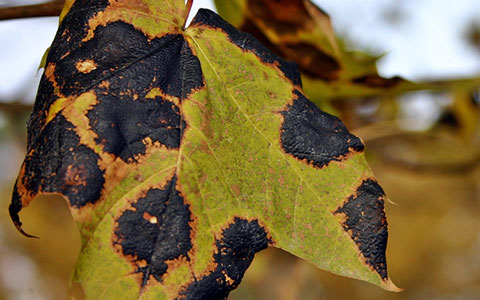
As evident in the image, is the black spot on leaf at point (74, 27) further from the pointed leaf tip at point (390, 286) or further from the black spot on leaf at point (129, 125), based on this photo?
the pointed leaf tip at point (390, 286)

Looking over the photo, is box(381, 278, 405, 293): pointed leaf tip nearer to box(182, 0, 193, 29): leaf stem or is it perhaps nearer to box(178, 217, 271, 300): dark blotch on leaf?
box(178, 217, 271, 300): dark blotch on leaf

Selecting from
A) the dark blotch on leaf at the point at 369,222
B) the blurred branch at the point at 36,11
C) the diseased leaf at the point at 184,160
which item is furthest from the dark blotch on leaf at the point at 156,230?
the blurred branch at the point at 36,11

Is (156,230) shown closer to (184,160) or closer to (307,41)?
(184,160)

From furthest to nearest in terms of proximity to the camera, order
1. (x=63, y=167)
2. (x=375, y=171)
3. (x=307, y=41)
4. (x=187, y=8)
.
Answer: (x=375, y=171) → (x=307, y=41) → (x=187, y=8) → (x=63, y=167)

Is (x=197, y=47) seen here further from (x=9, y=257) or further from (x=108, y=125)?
(x=9, y=257)

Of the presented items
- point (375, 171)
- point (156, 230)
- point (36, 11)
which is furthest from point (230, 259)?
point (375, 171)

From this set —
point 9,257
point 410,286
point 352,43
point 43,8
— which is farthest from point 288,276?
point 9,257

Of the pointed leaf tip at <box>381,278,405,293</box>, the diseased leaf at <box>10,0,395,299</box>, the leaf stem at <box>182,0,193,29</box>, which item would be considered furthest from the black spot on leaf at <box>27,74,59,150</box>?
the pointed leaf tip at <box>381,278,405,293</box>

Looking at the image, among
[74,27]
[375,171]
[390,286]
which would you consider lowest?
[375,171]
